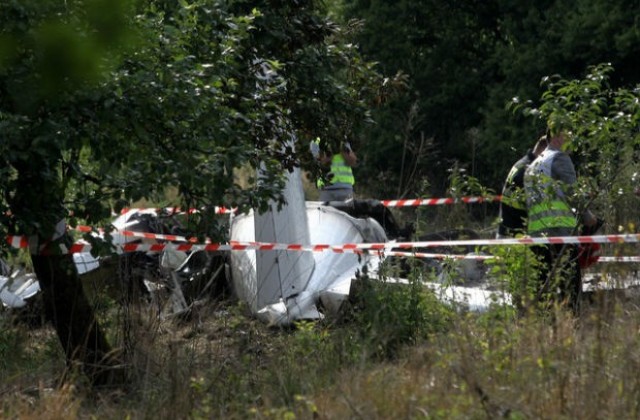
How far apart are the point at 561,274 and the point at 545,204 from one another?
0.50m

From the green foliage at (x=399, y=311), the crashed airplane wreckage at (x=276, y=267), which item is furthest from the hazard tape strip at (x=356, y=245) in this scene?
the green foliage at (x=399, y=311)

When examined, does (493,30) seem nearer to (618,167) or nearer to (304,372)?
(618,167)

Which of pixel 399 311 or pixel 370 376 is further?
pixel 399 311

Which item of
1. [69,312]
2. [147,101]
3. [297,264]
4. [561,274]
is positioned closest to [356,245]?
[297,264]

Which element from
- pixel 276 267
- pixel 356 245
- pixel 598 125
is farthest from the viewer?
pixel 356 245

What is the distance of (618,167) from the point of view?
856 centimetres

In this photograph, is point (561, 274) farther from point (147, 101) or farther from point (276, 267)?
Answer: point (147, 101)

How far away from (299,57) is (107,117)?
236cm

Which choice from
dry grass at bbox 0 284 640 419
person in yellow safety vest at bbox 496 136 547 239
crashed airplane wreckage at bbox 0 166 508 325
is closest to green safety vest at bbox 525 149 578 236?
person in yellow safety vest at bbox 496 136 547 239

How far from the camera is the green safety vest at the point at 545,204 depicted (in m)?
8.60

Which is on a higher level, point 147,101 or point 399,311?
point 147,101

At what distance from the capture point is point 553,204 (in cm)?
874

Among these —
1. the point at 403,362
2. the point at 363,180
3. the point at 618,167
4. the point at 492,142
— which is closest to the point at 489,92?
the point at 492,142

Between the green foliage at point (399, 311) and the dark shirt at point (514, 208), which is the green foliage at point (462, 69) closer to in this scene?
the dark shirt at point (514, 208)
